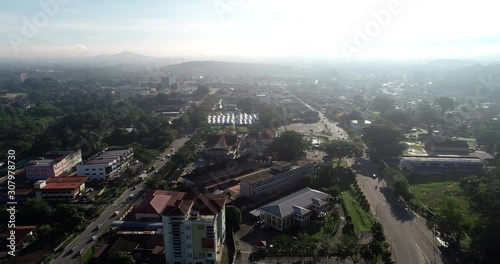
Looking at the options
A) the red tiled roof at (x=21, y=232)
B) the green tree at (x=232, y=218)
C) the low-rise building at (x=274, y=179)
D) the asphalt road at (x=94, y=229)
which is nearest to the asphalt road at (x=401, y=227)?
the low-rise building at (x=274, y=179)

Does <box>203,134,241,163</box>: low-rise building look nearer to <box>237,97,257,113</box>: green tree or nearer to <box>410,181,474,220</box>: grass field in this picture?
<box>410,181,474,220</box>: grass field

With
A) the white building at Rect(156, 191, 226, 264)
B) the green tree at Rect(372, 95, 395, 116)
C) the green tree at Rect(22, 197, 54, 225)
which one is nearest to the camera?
the white building at Rect(156, 191, 226, 264)

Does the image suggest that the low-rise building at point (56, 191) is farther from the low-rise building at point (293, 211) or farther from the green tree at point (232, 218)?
the low-rise building at point (293, 211)

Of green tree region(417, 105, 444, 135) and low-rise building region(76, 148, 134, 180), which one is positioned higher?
green tree region(417, 105, 444, 135)

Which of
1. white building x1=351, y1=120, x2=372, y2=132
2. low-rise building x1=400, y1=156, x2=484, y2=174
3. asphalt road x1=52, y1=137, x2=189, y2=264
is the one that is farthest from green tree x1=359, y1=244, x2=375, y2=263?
white building x1=351, y1=120, x2=372, y2=132

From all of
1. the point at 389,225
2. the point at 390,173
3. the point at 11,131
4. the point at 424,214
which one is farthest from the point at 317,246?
the point at 11,131

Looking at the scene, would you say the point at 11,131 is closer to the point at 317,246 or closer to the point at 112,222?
the point at 112,222

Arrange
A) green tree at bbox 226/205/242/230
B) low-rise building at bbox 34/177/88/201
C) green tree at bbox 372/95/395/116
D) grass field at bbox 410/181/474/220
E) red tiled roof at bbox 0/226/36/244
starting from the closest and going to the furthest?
red tiled roof at bbox 0/226/36/244 → green tree at bbox 226/205/242/230 → grass field at bbox 410/181/474/220 → low-rise building at bbox 34/177/88/201 → green tree at bbox 372/95/395/116
